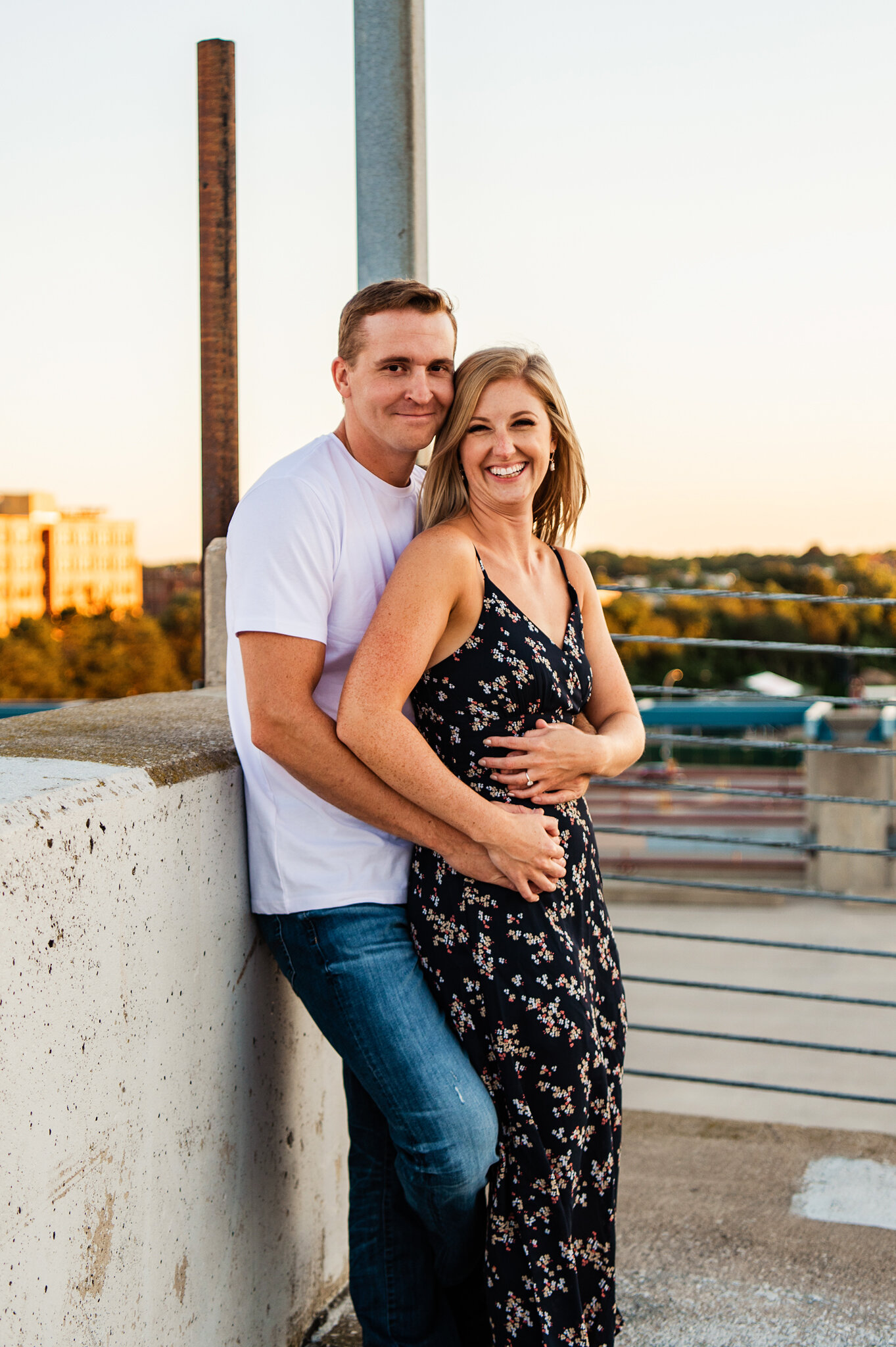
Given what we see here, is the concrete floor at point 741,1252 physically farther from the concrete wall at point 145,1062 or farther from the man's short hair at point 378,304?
the man's short hair at point 378,304

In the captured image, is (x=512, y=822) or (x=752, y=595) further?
(x=752, y=595)

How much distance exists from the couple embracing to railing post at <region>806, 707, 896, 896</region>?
1441 cm

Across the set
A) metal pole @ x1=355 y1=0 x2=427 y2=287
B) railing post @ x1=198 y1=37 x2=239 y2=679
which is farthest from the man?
railing post @ x1=198 y1=37 x2=239 y2=679

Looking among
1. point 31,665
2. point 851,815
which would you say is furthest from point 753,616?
point 851,815

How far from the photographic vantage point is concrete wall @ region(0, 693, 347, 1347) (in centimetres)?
127

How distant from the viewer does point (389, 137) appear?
258cm

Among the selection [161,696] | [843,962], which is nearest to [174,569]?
[843,962]

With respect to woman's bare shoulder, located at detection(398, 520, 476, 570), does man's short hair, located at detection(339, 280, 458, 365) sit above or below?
above

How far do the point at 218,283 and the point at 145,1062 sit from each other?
2.02m

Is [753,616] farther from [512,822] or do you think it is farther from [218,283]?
[512,822]

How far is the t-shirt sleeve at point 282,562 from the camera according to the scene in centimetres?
169

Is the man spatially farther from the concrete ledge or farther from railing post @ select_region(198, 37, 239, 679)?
railing post @ select_region(198, 37, 239, 679)

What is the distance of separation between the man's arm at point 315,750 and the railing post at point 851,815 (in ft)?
47.8

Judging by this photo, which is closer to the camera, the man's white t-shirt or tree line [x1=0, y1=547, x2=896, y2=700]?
the man's white t-shirt
